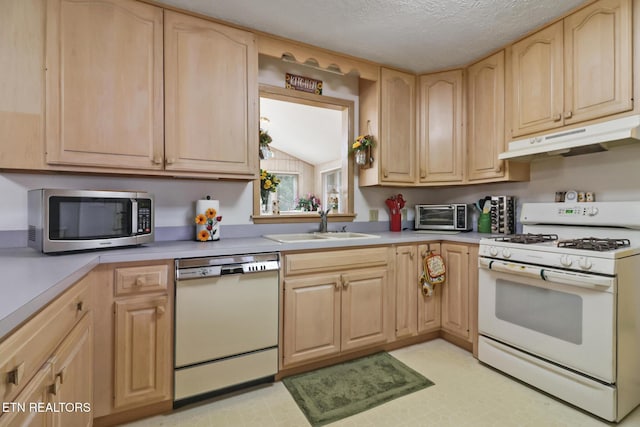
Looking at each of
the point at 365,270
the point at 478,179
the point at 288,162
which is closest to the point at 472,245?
the point at 478,179

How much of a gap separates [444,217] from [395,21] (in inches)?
65.7

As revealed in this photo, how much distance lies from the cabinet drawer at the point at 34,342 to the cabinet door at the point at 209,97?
3.19 feet

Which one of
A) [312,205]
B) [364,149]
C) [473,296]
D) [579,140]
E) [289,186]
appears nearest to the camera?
[579,140]

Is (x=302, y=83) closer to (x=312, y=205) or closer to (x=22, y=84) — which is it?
(x=312, y=205)

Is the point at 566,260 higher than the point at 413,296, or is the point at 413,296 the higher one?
the point at 566,260

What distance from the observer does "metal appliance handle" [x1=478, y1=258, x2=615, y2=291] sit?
1.54 meters

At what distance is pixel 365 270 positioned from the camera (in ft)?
7.20

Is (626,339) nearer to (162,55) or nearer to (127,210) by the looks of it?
(127,210)

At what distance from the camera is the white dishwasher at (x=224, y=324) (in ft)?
5.41

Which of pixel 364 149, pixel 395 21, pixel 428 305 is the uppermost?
pixel 395 21

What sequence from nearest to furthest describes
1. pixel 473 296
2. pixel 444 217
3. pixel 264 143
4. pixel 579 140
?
pixel 579 140
pixel 473 296
pixel 264 143
pixel 444 217

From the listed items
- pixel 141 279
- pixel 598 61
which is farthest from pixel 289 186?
pixel 598 61

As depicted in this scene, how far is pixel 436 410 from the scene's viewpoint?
5.52 feet

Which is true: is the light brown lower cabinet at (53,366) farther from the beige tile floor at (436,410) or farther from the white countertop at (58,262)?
the beige tile floor at (436,410)
